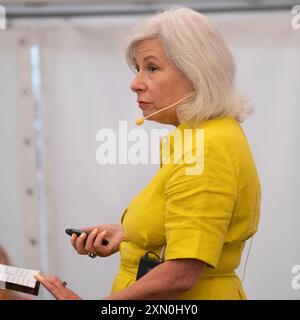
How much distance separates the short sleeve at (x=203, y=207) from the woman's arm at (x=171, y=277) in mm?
18

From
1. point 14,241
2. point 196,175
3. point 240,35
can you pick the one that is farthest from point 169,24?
point 14,241

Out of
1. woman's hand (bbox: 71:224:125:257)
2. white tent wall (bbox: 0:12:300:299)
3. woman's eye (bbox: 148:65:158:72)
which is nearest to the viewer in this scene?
woman's eye (bbox: 148:65:158:72)

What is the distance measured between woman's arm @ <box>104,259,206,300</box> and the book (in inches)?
9.9

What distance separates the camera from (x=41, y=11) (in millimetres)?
1839

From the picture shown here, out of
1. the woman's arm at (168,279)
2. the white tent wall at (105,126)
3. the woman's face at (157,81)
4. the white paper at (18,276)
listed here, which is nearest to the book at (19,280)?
the white paper at (18,276)

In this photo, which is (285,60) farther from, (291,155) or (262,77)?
(291,155)

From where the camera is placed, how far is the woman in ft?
2.93

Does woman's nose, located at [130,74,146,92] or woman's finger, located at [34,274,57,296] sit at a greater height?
woman's nose, located at [130,74,146,92]

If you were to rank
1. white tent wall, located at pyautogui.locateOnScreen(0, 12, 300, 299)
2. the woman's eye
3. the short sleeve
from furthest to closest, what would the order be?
white tent wall, located at pyautogui.locateOnScreen(0, 12, 300, 299), the woman's eye, the short sleeve

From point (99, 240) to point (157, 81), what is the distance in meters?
0.36

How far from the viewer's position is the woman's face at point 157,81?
98 centimetres

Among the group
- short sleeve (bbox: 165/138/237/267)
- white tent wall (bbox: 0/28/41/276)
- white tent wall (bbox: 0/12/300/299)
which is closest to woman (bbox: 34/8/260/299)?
short sleeve (bbox: 165/138/237/267)

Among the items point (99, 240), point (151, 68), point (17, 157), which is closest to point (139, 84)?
point (151, 68)

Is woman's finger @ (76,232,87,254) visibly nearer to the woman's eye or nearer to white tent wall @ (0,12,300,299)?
the woman's eye
